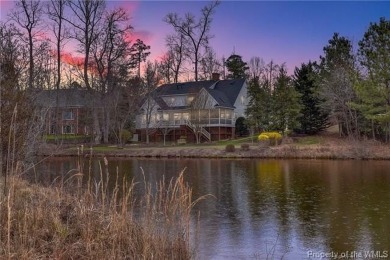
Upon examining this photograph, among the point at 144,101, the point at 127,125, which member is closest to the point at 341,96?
the point at 144,101

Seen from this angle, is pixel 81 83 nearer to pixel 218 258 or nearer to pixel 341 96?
pixel 341 96

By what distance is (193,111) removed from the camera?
50.0 metres

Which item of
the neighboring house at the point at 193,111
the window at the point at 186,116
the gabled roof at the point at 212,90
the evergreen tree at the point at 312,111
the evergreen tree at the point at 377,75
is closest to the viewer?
the evergreen tree at the point at 377,75

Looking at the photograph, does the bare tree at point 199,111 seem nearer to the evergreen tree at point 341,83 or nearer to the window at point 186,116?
the window at point 186,116

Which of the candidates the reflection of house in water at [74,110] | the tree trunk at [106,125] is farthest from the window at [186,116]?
the reflection of house in water at [74,110]

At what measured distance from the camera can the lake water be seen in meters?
8.81

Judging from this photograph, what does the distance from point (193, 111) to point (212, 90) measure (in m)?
6.11

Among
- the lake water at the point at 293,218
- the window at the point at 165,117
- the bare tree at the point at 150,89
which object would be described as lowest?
the lake water at the point at 293,218

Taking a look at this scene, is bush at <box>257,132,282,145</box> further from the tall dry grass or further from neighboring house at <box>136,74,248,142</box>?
the tall dry grass

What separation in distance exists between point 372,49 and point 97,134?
3029cm

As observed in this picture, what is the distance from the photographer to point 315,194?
1628 cm

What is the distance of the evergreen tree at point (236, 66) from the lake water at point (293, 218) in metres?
52.4

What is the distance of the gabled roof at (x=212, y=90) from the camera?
181 ft

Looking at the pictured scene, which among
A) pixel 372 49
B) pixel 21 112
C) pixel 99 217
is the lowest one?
pixel 99 217
